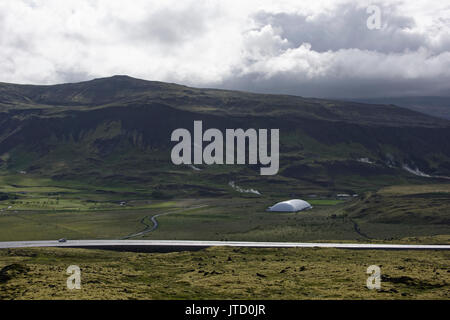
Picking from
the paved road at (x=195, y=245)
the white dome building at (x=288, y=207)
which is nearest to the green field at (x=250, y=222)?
the white dome building at (x=288, y=207)

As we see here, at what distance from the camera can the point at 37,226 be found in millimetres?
153000

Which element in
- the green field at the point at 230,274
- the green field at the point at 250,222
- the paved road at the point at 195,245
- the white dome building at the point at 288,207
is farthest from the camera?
the white dome building at the point at 288,207

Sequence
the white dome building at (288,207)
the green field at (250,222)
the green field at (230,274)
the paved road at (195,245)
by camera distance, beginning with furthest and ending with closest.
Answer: the white dome building at (288,207) → the green field at (250,222) → the paved road at (195,245) → the green field at (230,274)

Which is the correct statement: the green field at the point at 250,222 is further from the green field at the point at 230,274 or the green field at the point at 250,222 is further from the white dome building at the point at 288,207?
the green field at the point at 230,274

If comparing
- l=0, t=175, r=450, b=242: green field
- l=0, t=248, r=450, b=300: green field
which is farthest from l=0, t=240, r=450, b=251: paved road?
l=0, t=175, r=450, b=242: green field

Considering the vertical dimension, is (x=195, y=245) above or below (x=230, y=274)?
below

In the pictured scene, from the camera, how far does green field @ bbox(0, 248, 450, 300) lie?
177ft

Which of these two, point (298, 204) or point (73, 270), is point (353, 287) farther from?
point (298, 204)

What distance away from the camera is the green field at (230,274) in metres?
53.9

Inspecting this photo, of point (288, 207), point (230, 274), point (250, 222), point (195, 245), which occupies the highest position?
point (230, 274)

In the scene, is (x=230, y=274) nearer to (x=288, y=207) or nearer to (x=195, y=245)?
(x=195, y=245)

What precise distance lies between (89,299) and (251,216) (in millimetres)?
127437

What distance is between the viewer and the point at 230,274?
68062 millimetres

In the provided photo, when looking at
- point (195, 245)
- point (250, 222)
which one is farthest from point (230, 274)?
point (250, 222)
